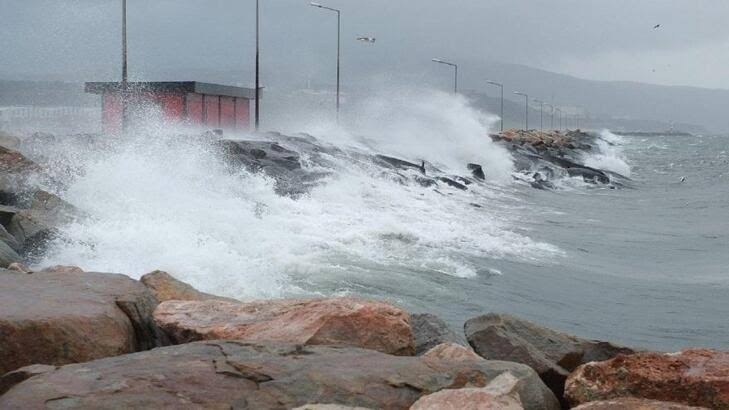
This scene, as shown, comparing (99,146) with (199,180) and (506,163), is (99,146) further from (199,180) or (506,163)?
(506,163)

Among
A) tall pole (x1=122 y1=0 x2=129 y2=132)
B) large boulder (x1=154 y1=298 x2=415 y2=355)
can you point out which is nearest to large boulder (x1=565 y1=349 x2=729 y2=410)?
large boulder (x1=154 y1=298 x2=415 y2=355)

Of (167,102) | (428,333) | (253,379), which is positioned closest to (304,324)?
(253,379)

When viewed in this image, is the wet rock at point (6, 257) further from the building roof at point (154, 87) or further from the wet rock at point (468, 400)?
the building roof at point (154, 87)

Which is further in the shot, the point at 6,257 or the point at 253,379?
the point at 6,257

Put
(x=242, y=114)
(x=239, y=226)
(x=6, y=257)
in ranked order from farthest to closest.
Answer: (x=242, y=114), (x=239, y=226), (x=6, y=257)

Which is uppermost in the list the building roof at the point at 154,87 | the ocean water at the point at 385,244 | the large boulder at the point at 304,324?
the building roof at the point at 154,87

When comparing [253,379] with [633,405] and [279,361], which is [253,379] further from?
[633,405]

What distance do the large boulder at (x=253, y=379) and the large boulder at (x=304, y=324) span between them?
378 millimetres

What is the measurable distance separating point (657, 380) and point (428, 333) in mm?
1731

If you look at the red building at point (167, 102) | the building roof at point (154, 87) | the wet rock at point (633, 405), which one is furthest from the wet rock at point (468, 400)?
the building roof at point (154, 87)

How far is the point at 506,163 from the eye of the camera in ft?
139

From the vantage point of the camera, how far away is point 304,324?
4820 millimetres

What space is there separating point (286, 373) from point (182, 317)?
1.53 m

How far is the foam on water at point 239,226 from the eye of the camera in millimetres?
10938
